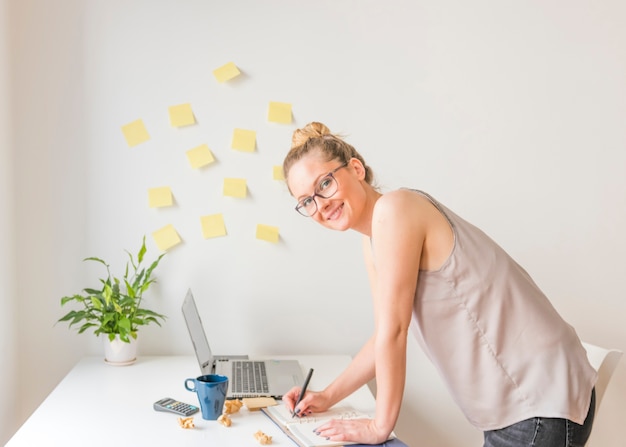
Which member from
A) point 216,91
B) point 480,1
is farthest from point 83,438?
point 480,1

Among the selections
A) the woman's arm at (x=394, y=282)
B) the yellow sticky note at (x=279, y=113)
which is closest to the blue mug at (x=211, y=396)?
the woman's arm at (x=394, y=282)

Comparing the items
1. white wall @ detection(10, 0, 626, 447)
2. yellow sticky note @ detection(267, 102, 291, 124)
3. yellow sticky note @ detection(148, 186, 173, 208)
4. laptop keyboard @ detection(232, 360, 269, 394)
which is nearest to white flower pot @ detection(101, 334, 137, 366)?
white wall @ detection(10, 0, 626, 447)

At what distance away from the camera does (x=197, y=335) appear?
79.7 inches

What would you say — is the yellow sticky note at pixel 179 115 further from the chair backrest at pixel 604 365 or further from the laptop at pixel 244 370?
the chair backrest at pixel 604 365

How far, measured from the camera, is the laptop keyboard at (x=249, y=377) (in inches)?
74.4

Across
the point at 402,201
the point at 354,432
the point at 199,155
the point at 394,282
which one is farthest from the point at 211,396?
the point at 199,155

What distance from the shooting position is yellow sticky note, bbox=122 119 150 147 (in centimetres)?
233

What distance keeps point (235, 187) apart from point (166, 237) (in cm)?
28

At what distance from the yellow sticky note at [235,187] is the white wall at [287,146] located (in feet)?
0.08

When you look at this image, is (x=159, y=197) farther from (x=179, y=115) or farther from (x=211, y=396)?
(x=211, y=396)

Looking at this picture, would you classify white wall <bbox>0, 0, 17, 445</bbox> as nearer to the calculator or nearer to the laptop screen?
the laptop screen

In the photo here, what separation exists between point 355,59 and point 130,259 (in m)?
0.99

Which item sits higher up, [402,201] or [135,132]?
[135,132]

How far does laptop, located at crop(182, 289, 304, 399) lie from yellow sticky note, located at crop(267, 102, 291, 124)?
0.63 meters
